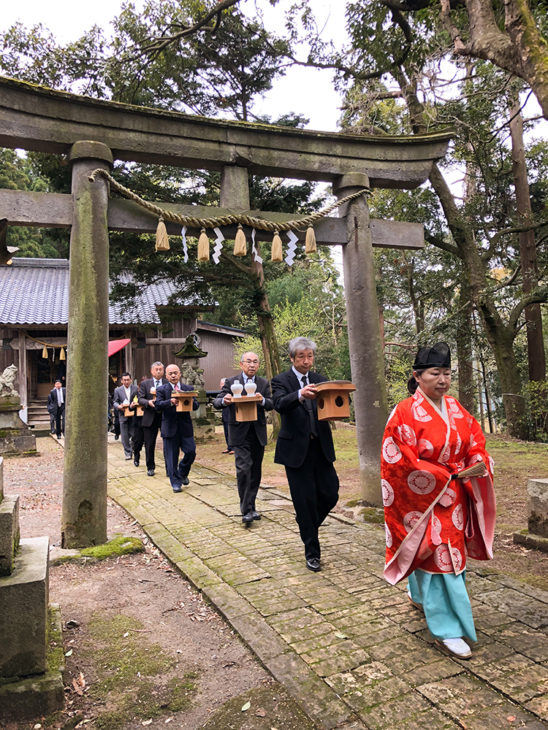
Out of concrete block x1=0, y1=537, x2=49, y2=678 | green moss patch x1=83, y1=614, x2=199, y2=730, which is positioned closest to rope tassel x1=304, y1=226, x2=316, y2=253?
green moss patch x1=83, y1=614, x2=199, y2=730

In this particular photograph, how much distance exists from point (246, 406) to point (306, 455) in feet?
4.87

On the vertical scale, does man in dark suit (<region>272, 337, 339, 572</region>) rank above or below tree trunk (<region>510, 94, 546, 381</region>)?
below

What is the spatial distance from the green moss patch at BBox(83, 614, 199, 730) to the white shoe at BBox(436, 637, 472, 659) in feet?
4.71

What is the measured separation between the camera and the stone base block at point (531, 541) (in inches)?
187

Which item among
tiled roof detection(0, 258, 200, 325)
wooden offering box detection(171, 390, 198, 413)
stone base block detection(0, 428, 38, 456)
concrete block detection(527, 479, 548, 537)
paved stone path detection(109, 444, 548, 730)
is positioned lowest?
paved stone path detection(109, 444, 548, 730)

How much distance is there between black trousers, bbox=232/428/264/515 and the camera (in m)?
5.79

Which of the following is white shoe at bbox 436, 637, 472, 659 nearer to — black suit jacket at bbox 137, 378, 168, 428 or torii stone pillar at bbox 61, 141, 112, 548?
torii stone pillar at bbox 61, 141, 112, 548

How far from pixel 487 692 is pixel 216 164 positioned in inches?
222

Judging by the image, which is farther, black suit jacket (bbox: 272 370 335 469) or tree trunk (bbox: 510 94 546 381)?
tree trunk (bbox: 510 94 546 381)

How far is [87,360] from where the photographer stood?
5.12m

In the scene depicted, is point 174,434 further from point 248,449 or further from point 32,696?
point 32,696

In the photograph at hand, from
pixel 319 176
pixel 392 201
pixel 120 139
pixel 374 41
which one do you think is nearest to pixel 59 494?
pixel 120 139

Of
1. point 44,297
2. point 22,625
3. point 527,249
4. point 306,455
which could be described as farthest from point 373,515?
point 44,297

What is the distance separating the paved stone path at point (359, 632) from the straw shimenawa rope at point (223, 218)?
11.3 ft
